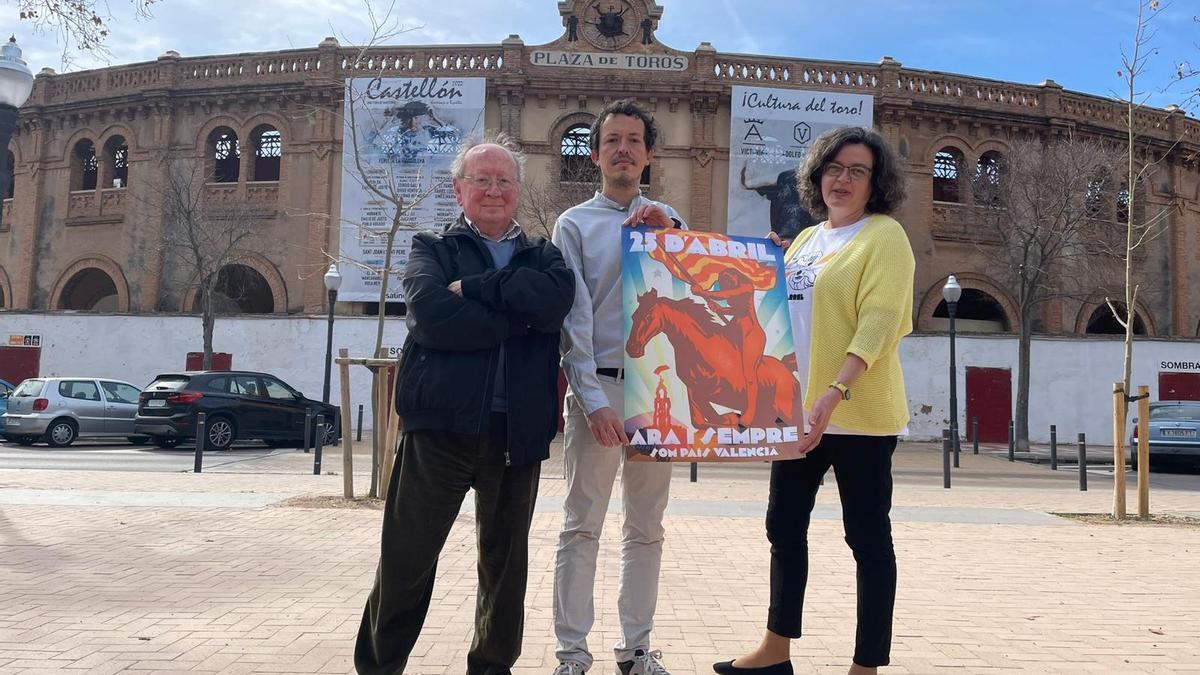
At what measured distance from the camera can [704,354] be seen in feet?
10.0

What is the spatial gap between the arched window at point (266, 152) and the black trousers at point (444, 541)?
24.9 meters

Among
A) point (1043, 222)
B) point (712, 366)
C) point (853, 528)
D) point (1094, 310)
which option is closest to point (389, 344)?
point (1043, 222)

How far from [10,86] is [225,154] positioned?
66.3 ft

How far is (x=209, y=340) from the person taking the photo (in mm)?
21266

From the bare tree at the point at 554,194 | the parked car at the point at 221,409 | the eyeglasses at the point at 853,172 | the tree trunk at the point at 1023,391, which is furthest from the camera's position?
the bare tree at the point at 554,194

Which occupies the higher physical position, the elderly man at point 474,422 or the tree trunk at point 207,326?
the tree trunk at point 207,326

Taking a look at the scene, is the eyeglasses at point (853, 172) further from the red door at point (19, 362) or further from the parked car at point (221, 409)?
the red door at point (19, 362)

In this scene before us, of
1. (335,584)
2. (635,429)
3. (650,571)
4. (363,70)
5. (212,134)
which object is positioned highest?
(363,70)

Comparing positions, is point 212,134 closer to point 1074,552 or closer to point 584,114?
point 584,114

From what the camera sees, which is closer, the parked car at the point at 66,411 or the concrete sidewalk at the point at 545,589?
the concrete sidewalk at the point at 545,589

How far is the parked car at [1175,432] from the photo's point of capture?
1562 centimetres

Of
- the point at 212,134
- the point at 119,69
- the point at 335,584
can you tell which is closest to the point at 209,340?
the point at 212,134

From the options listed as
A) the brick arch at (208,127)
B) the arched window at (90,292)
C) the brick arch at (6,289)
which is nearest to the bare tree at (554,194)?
the brick arch at (208,127)

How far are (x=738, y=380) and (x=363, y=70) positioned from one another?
23.7 m
